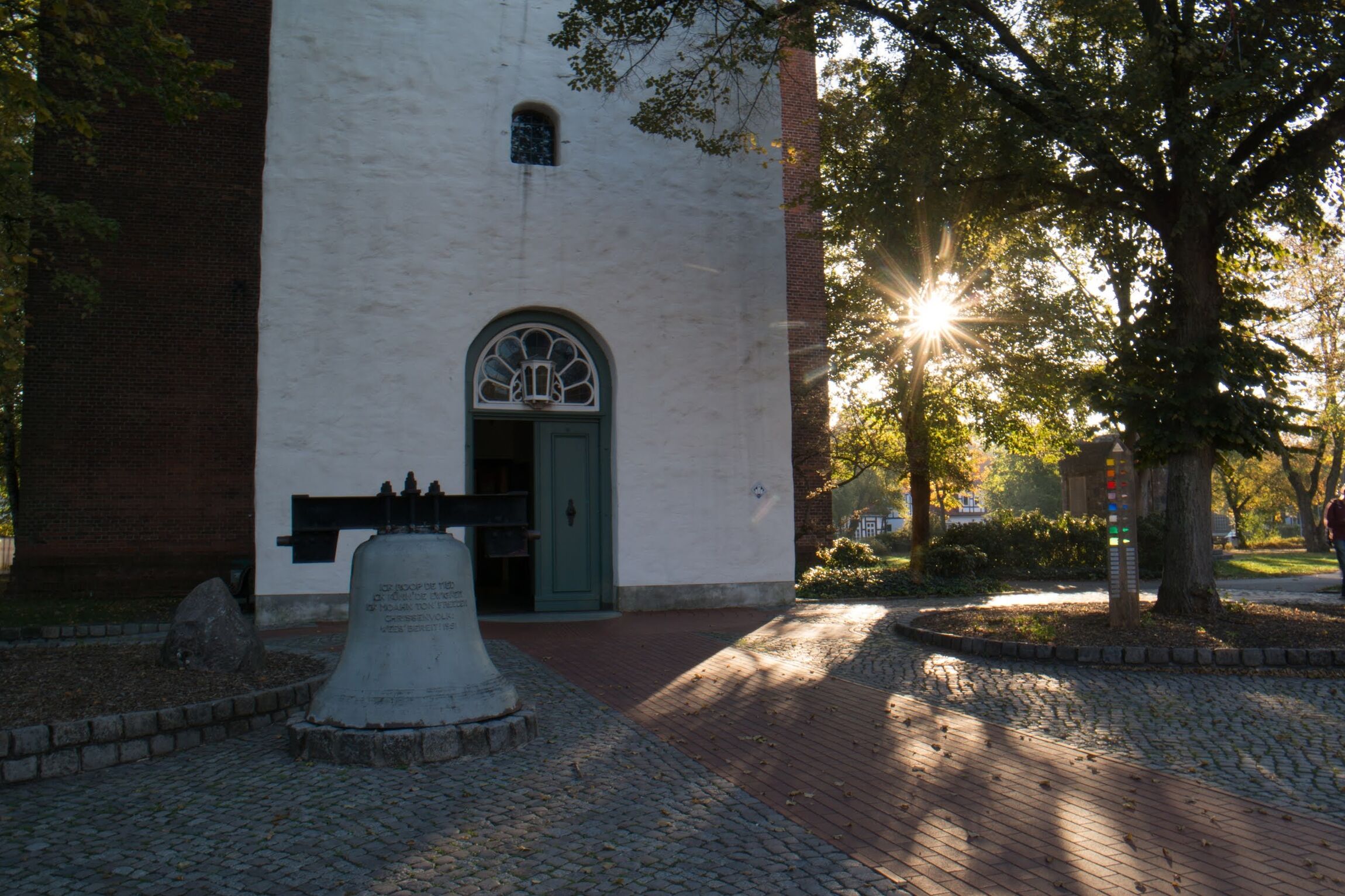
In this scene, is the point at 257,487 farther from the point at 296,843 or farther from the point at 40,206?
the point at 296,843

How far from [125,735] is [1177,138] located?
10186 mm

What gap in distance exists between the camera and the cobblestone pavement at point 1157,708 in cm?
518

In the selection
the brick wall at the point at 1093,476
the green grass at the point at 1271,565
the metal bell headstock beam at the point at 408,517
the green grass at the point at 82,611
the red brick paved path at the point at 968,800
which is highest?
the brick wall at the point at 1093,476

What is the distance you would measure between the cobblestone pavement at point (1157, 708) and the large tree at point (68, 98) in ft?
28.6

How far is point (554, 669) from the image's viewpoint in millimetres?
8531

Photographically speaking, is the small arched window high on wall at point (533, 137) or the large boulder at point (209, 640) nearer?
the large boulder at point (209, 640)

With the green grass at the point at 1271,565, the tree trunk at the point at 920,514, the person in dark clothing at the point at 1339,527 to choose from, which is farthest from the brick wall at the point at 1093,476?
the person in dark clothing at the point at 1339,527

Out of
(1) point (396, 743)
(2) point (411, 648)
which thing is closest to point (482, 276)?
(2) point (411, 648)

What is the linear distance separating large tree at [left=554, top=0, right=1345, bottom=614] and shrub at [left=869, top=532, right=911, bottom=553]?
3261 centimetres

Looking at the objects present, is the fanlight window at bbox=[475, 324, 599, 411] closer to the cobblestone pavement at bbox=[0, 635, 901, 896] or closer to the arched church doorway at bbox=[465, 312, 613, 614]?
the arched church doorway at bbox=[465, 312, 613, 614]

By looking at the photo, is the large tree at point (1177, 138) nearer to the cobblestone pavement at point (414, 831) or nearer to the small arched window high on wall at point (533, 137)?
the small arched window high on wall at point (533, 137)

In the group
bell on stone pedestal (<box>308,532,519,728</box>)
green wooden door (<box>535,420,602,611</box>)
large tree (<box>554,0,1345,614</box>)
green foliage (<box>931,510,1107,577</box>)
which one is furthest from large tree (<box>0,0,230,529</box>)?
green foliage (<box>931,510,1107,577</box>)

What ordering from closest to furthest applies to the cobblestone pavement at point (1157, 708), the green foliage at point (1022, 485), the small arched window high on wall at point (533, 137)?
the cobblestone pavement at point (1157, 708) < the small arched window high on wall at point (533, 137) < the green foliage at point (1022, 485)

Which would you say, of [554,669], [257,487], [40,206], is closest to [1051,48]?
[554,669]
